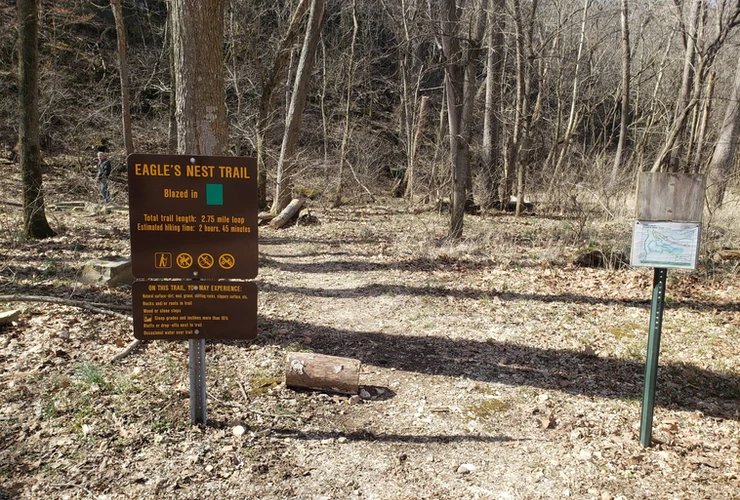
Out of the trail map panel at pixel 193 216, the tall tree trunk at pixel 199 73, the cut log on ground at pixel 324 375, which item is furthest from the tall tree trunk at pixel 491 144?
the trail map panel at pixel 193 216

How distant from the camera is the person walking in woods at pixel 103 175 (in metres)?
16.5

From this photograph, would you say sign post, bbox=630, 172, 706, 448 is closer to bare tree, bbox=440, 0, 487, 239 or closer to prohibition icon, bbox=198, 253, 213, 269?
prohibition icon, bbox=198, 253, 213, 269

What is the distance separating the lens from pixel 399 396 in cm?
516

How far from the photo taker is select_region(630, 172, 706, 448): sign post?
13.0ft

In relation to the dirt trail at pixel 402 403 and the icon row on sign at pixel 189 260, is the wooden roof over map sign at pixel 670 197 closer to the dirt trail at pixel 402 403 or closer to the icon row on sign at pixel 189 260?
the dirt trail at pixel 402 403

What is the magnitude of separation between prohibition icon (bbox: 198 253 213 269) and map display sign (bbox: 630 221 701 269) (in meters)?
3.32

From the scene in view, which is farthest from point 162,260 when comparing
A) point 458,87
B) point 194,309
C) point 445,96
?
point 445,96

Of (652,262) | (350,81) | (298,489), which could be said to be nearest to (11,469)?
(298,489)

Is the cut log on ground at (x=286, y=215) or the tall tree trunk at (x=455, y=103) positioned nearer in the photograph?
the tall tree trunk at (x=455, y=103)

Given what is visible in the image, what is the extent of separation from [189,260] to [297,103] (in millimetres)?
13031

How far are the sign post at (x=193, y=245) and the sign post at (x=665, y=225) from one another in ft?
10.00

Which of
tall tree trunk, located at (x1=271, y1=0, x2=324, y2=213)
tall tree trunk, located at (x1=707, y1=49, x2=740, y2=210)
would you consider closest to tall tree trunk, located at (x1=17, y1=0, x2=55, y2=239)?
tall tree trunk, located at (x1=271, y1=0, x2=324, y2=213)

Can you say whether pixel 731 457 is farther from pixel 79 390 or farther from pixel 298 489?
pixel 79 390

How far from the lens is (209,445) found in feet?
13.3
